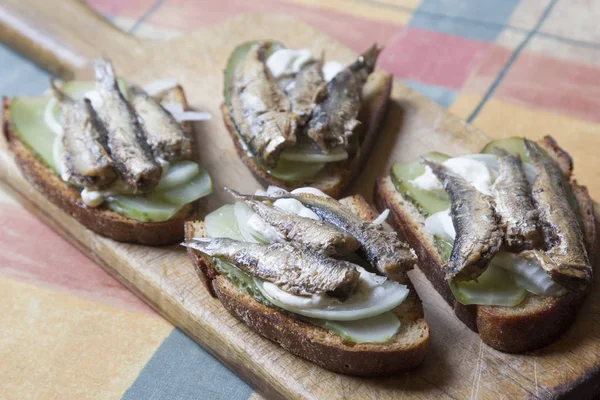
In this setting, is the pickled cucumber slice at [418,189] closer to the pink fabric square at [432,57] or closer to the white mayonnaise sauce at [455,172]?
the white mayonnaise sauce at [455,172]

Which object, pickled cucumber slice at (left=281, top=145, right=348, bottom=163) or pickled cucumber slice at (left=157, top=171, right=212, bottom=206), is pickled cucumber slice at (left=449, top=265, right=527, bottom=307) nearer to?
pickled cucumber slice at (left=281, top=145, right=348, bottom=163)

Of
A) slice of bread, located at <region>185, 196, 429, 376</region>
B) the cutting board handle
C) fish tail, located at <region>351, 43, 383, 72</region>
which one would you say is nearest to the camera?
slice of bread, located at <region>185, 196, 429, 376</region>

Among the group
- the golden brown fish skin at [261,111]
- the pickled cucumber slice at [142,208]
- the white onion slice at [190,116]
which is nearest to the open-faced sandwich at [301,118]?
the golden brown fish skin at [261,111]

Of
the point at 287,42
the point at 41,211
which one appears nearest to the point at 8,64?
the point at 41,211

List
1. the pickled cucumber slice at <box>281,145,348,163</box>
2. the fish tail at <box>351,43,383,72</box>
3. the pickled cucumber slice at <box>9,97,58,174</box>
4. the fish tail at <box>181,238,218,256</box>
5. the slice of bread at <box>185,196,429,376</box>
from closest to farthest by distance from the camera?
the slice of bread at <box>185,196,429,376</box>
the fish tail at <box>181,238,218,256</box>
the pickled cucumber slice at <box>281,145,348,163</box>
the pickled cucumber slice at <box>9,97,58,174</box>
the fish tail at <box>351,43,383,72</box>

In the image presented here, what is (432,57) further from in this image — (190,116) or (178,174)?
(178,174)

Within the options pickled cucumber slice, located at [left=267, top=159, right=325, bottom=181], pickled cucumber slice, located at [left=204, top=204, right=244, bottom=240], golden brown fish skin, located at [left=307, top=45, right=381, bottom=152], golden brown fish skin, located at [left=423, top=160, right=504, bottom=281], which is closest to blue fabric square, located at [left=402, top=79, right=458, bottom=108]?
golden brown fish skin, located at [left=307, top=45, right=381, bottom=152]
